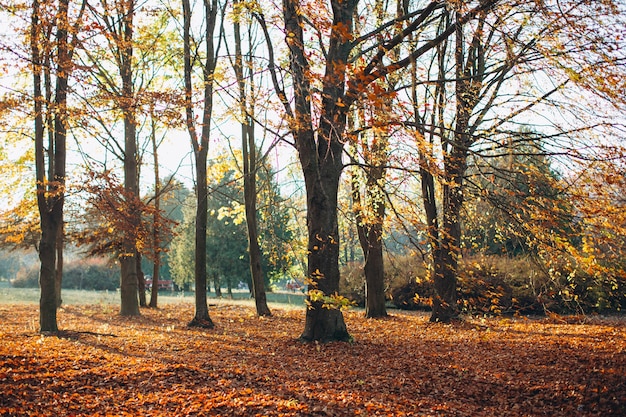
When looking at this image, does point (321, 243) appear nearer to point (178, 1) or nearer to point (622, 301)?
point (178, 1)

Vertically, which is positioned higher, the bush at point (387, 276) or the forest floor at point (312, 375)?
the bush at point (387, 276)

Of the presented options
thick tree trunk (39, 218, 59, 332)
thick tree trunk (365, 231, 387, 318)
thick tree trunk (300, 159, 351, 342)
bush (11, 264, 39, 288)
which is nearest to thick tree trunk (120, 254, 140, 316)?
thick tree trunk (39, 218, 59, 332)

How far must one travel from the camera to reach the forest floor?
17.3 feet

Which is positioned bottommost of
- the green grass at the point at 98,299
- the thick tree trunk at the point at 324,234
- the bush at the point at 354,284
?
the green grass at the point at 98,299

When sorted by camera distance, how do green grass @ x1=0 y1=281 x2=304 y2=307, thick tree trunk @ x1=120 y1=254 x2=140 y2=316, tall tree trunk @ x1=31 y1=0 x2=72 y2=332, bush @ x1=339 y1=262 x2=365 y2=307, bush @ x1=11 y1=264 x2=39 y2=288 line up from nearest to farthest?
tall tree trunk @ x1=31 y1=0 x2=72 y2=332 < thick tree trunk @ x1=120 y1=254 x2=140 y2=316 < bush @ x1=339 y1=262 x2=365 y2=307 < green grass @ x1=0 y1=281 x2=304 y2=307 < bush @ x1=11 y1=264 x2=39 y2=288

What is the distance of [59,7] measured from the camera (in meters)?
9.06

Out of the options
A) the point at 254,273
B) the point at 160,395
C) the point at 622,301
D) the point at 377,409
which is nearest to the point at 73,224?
the point at 254,273

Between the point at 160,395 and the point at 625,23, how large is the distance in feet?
23.1

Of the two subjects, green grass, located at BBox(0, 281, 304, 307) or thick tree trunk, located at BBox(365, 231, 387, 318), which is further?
green grass, located at BBox(0, 281, 304, 307)

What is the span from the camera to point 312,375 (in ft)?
21.7

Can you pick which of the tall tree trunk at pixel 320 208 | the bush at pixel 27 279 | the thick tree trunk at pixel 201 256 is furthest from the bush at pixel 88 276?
the tall tree trunk at pixel 320 208

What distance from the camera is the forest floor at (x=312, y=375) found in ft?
17.3

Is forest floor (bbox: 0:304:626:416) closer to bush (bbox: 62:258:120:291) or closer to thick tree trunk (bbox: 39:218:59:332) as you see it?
thick tree trunk (bbox: 39:218:59:332)

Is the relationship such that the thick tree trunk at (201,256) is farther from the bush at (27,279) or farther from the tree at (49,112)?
the bush at (27,279)
